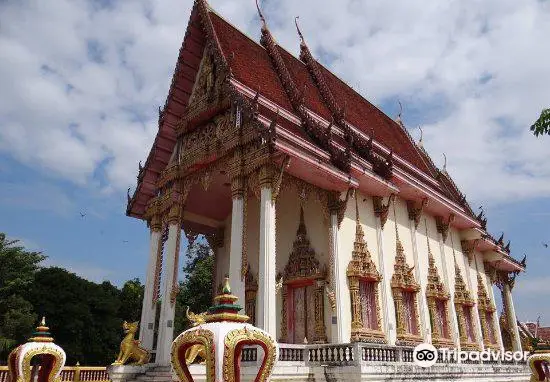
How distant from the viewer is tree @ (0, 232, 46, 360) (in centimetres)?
1903

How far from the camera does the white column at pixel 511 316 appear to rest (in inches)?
Answer: 770

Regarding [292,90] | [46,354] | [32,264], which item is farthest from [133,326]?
[32,264]

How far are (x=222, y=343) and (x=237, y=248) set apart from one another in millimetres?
6036

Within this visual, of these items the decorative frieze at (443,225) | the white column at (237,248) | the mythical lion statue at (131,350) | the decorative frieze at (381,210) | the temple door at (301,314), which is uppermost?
the decorative frieze at (443,225)

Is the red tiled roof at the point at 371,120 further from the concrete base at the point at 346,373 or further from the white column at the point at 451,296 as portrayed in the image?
the concrete base at the point at 346,373

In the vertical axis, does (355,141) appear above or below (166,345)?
above

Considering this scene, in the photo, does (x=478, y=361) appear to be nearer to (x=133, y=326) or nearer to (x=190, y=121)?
(x=133, y=326)

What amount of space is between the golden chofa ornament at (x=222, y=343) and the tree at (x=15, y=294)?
17336 mm

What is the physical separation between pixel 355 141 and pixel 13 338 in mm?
15553

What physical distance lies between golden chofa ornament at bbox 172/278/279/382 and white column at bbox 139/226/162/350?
27.8 ft

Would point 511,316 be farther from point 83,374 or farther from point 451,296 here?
point 83,374

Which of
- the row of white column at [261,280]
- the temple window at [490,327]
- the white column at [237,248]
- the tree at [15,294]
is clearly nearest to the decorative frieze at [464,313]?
the row of white column at [261,280]

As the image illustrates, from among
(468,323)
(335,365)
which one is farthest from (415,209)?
(335,365)

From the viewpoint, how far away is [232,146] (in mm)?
11023
